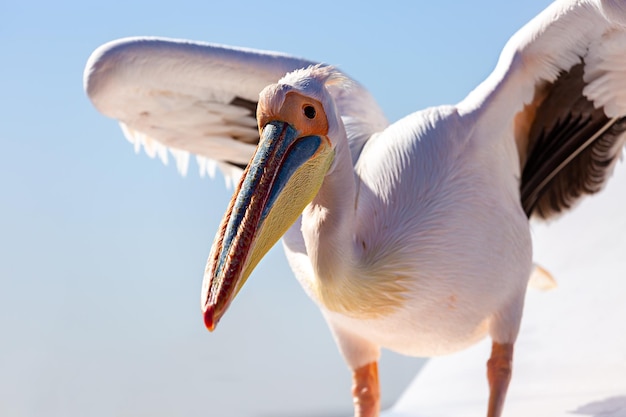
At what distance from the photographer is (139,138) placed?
12.6 ft

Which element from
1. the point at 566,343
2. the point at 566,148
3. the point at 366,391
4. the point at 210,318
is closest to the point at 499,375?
the point at 366,391

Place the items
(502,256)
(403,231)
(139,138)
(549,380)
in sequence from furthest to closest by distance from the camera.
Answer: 1. (549,380)
2. (139,138)
3. (502,256)
4. (403,231)

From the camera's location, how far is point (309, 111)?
7.41 feet

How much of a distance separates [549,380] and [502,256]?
2.23 m

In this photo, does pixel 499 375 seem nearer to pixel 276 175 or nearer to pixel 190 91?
pixel 276 175

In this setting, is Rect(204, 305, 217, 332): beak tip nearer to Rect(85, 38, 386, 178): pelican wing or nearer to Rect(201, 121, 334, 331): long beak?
Rect(201, 121, 334, 331): long beak

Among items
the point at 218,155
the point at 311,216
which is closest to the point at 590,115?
the point at 311,216

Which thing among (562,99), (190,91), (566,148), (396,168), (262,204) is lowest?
(262,204)

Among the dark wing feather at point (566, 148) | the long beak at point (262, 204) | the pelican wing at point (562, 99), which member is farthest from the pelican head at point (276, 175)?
the dark wing feather at point (566, 148)

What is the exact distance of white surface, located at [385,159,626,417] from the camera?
4422 mm

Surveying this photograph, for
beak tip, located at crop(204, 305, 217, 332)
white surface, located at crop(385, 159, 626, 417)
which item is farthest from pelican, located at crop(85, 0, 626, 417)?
white surface, located at crop(385, 159, 626, 417)

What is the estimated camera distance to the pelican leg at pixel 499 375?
2838mm

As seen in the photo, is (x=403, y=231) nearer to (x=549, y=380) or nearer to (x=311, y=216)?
(x=311, y=216)

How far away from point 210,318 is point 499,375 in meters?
1.29
